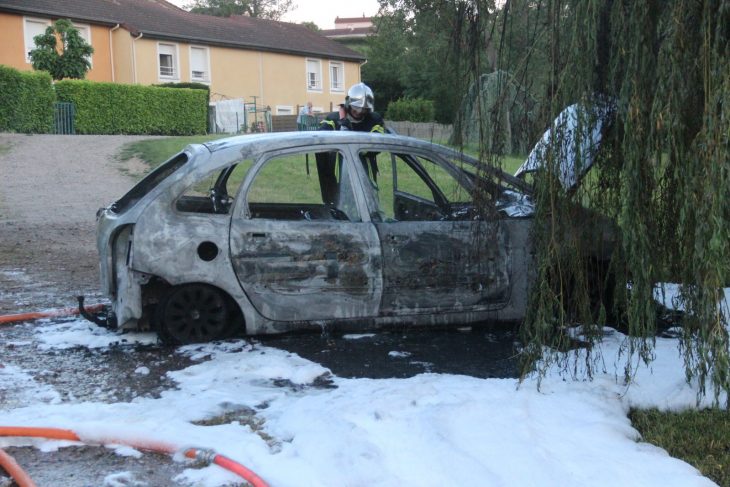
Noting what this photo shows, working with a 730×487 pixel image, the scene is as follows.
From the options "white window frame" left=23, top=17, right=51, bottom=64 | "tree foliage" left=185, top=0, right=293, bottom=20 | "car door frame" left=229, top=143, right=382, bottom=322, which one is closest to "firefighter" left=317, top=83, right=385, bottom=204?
"car door frame" left=229, top=143, right=382, bottom=322

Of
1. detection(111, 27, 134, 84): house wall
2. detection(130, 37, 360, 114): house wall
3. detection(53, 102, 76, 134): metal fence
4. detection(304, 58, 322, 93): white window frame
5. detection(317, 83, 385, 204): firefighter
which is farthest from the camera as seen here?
detection(304, 58, 322, 93): white window frame

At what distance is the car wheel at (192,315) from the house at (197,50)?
30.5 metres

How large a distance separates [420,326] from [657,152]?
2543 millimetres

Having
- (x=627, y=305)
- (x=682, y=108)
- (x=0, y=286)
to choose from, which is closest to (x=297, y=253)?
(x=627, y=305)

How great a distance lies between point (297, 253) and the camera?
5527 mm

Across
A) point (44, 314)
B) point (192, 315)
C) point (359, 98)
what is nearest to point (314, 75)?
point (359, 98)

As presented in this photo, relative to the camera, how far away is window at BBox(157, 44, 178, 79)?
3759 cm

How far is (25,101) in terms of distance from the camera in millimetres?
23250

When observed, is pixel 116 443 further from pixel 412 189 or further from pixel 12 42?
pixel 12 42

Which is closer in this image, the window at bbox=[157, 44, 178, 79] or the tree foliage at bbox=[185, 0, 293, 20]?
the window at bbox=[157, 44, 178, 79]

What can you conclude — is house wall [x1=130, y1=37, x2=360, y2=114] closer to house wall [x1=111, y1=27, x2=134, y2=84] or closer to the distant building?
house wall [x1=111, y1=27, x2=134, y2=84]

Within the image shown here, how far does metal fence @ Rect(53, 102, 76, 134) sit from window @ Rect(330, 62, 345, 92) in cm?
2307

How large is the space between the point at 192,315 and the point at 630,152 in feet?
10.6

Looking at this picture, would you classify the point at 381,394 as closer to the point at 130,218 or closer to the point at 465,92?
the point at 465,92
